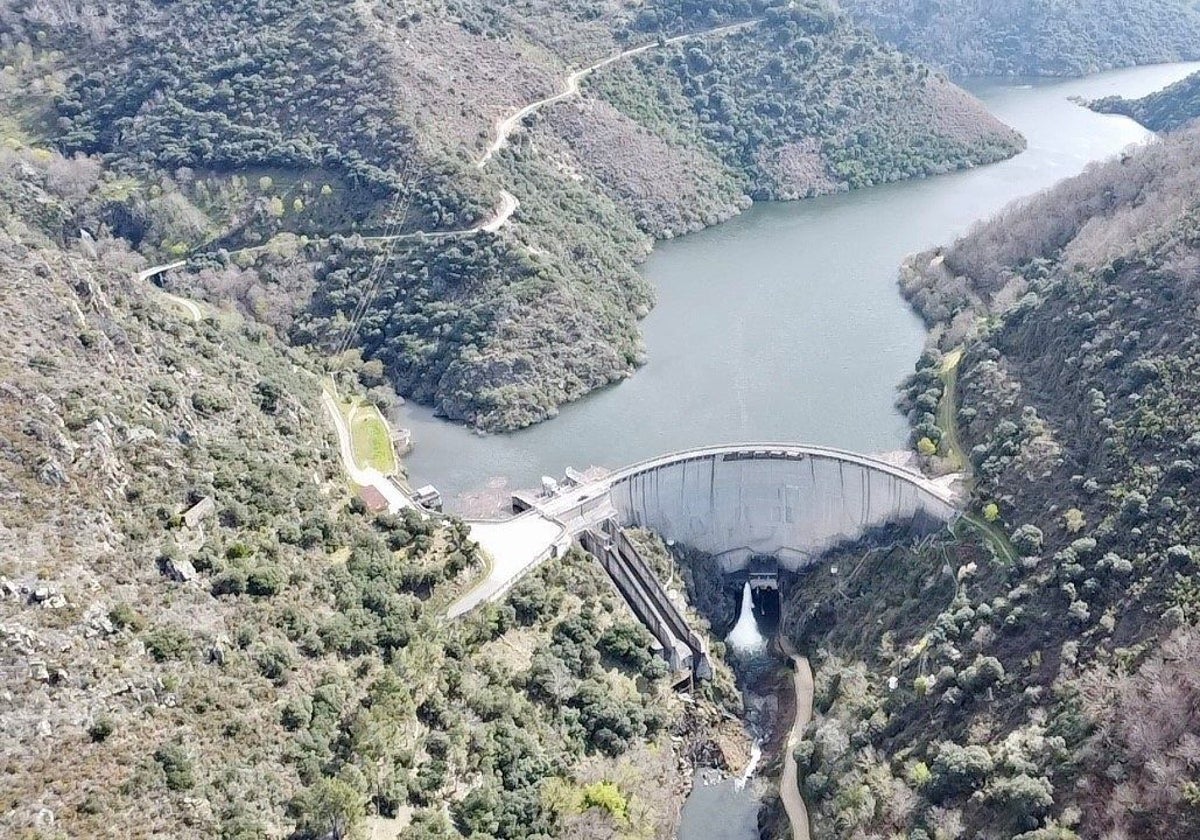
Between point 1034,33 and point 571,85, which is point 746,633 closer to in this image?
point 571,85

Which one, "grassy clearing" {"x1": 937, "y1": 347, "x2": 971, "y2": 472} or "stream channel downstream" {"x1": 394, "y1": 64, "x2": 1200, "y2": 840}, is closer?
"grassy clearing" {"x1": 937, "y1": 347, "x2": 971, "y2": 472}

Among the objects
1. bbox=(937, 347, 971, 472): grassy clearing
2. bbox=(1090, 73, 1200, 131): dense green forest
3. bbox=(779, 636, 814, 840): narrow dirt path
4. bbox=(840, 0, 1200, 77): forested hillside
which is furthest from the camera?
bbox=(840, 0, 1200, 77): forested hillside

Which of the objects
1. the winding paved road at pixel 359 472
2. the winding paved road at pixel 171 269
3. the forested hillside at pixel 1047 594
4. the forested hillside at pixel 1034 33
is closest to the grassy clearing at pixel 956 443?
the forested hillside at pixel 1047 594

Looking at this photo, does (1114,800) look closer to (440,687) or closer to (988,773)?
(988,773)

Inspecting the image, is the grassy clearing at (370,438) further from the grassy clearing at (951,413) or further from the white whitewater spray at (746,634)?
the grassy clearing at (951,413)

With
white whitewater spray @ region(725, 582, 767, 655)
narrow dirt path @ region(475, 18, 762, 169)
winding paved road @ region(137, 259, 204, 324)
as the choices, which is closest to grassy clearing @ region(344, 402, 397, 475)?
winding paved road @ region(137, 259, 204, 324)

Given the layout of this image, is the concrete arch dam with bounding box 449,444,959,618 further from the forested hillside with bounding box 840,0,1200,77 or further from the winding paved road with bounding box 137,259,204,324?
the forested hillside with bounding box 840,0,1200,77

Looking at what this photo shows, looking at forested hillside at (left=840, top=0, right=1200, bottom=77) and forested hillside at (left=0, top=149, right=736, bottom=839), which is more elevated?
forested hillside at (left=840, top=0, right=1200, bottom=77)

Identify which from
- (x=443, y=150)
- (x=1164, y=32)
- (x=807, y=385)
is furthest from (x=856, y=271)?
(x=1164, y=32)
